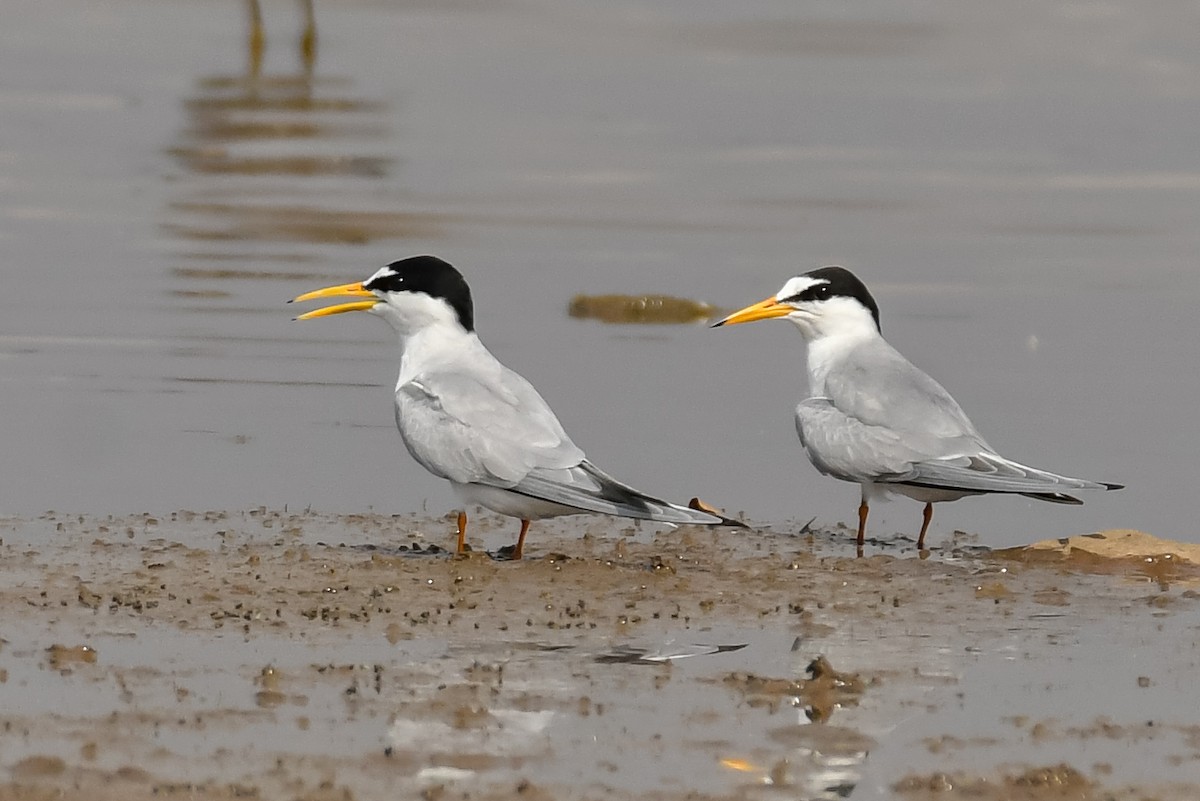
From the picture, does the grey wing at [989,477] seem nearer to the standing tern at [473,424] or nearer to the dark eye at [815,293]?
the dark eye at [815,293]

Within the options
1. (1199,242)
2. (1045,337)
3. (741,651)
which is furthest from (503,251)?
(741,651)

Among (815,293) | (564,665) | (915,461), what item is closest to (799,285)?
(815,293)

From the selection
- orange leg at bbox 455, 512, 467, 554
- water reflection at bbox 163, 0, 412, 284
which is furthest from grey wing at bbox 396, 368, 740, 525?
water reflection at bbox 163, 0, 412, 284

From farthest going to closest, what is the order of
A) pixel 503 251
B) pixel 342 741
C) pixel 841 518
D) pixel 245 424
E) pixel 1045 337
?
1. pixel 503 251
2. pixel 1045 337
3. pixel 245 424
4. pixel 841 518
5. pixel 342 741

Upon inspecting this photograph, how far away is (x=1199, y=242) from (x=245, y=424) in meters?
8.99

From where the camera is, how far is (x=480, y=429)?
7.43m

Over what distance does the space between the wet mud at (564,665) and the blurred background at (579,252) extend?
2.67 feet

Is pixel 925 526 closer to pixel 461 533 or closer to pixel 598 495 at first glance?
pixel 598 495

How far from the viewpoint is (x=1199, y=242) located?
1614 cm

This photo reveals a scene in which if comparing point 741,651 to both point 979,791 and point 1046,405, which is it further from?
point 1046,405

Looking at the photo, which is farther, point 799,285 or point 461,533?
point 799,285

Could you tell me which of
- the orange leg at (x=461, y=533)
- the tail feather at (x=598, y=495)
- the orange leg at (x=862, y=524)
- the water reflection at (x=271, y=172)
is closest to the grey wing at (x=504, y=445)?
the tail feather at (x=598, y=495)

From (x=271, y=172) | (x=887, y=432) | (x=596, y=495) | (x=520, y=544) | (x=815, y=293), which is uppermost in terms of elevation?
(x=815, y=293)

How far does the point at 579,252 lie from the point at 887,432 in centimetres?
711
